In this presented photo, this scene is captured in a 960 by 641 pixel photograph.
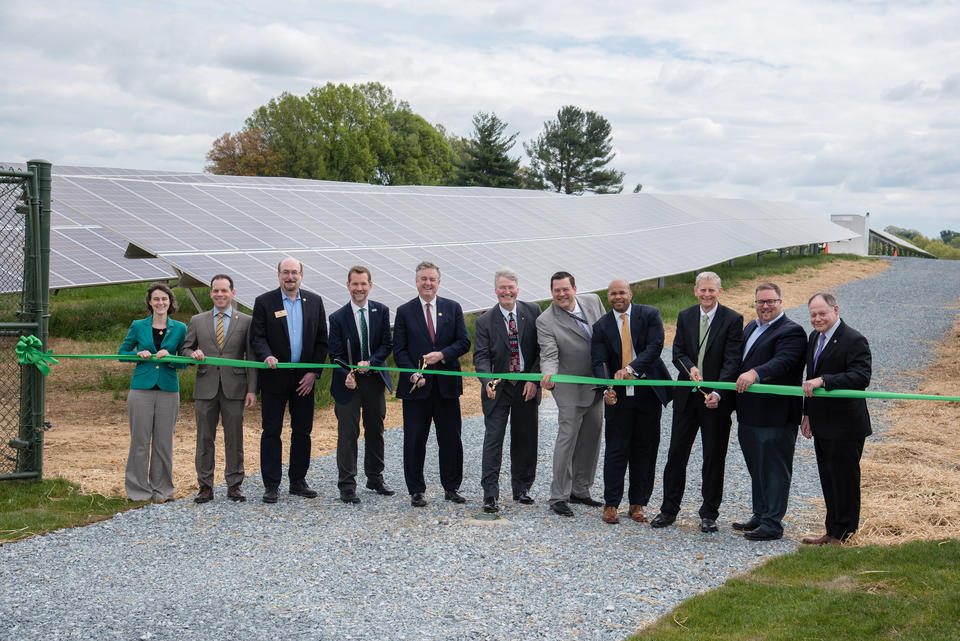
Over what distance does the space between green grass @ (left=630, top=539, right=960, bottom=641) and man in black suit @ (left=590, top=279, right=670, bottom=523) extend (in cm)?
131

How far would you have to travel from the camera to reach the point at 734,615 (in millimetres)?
4836

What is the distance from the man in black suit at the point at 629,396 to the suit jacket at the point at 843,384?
1135mm

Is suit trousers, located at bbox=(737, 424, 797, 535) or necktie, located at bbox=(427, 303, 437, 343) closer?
suit trousers, located at bbox=(737, 424, 797, 535)

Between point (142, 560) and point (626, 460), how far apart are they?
11.9ft

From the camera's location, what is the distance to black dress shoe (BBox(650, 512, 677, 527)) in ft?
21.6

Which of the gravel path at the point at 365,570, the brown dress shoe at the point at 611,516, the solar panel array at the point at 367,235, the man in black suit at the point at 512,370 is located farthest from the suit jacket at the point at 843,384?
the solar panel array at the point at 367,235

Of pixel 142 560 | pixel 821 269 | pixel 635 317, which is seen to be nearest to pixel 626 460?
pixel 635 317

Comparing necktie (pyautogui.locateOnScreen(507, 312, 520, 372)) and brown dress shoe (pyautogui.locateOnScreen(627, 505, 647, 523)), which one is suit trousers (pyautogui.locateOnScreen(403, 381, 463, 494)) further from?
brown dress shoe (pyautogui.locateOnScreen(627, 505, 647, 523))

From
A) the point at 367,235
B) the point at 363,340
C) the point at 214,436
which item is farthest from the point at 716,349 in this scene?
the point at 367,235

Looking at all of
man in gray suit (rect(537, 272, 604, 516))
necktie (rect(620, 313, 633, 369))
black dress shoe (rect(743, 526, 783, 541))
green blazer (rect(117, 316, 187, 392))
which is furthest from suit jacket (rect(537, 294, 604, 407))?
green blazer (rect(117, 316, 187, 392))

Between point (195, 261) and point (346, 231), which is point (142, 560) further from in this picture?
point (346, 231)

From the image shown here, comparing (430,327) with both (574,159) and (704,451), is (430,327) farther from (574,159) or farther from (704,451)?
(574,159)

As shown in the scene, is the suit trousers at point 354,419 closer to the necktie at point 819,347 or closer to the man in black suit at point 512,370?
the man in black suit at point 512,370

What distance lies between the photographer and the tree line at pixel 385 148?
60.1 meters
